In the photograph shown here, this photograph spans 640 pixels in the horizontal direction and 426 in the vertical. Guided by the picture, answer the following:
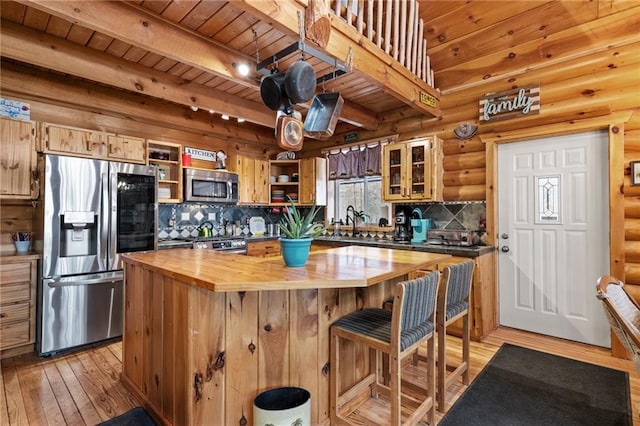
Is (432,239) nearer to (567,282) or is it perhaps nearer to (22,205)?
(567,282)

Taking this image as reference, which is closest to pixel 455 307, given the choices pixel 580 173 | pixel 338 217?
pixel 580 173

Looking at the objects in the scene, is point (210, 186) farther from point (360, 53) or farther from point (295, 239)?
point (295, 239)

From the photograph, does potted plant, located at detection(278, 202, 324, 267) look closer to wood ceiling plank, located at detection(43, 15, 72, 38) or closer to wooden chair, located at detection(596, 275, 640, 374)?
wooden chair, located at detection(596, 275, 640, 374)

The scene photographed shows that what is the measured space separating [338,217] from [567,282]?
3125mm

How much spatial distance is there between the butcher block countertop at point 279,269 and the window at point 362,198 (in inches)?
89.1

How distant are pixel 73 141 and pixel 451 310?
387 centimetres

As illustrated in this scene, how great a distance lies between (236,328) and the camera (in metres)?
1.75

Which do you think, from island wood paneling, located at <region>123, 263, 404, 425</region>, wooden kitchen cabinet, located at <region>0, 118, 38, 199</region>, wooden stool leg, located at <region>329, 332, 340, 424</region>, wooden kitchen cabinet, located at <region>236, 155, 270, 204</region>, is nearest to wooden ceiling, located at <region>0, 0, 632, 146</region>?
wooden kitchen cabinet, located at <region>0, 118, 38, 199</region>

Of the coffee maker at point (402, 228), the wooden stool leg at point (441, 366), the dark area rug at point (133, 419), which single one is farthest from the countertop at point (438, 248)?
the dark area rug at point (133, 419)

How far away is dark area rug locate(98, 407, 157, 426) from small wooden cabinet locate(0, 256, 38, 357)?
169 centimetres

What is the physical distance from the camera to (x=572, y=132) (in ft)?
10.6

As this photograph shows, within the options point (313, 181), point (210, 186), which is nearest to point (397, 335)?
point (210, 186)

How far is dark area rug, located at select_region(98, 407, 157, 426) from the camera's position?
2.01 meters

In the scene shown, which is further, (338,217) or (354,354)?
(338,217)
